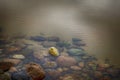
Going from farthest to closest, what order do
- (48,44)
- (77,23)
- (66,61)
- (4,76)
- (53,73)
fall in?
(77,23) → (48,44) → (66,61) → (53,73) → (4,76)

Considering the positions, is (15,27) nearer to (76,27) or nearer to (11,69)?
(11,69)

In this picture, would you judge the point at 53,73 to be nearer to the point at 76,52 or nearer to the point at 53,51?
the point at 53,51

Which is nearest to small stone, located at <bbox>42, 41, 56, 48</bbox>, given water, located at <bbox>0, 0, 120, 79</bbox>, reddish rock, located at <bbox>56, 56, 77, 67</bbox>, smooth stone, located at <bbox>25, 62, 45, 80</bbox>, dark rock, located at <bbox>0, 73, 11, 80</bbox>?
water, located at <bbox>0, 0, 120, 79</bbox>

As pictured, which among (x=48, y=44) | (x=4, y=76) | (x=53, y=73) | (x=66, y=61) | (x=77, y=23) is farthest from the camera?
(x=77, y=23)

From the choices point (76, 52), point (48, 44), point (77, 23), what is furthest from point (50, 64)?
point (77, 23)

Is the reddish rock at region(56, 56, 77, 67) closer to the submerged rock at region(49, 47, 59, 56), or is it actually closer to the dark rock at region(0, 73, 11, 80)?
the submerged rock at region(49, 47, 59, 56)

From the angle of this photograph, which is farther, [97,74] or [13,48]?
[13,48]

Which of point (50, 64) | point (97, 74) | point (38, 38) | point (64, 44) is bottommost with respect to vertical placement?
point (97, 74)

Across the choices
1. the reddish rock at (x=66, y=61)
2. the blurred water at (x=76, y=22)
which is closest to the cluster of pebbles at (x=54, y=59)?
the reddish rock at (x=66, y=61)
